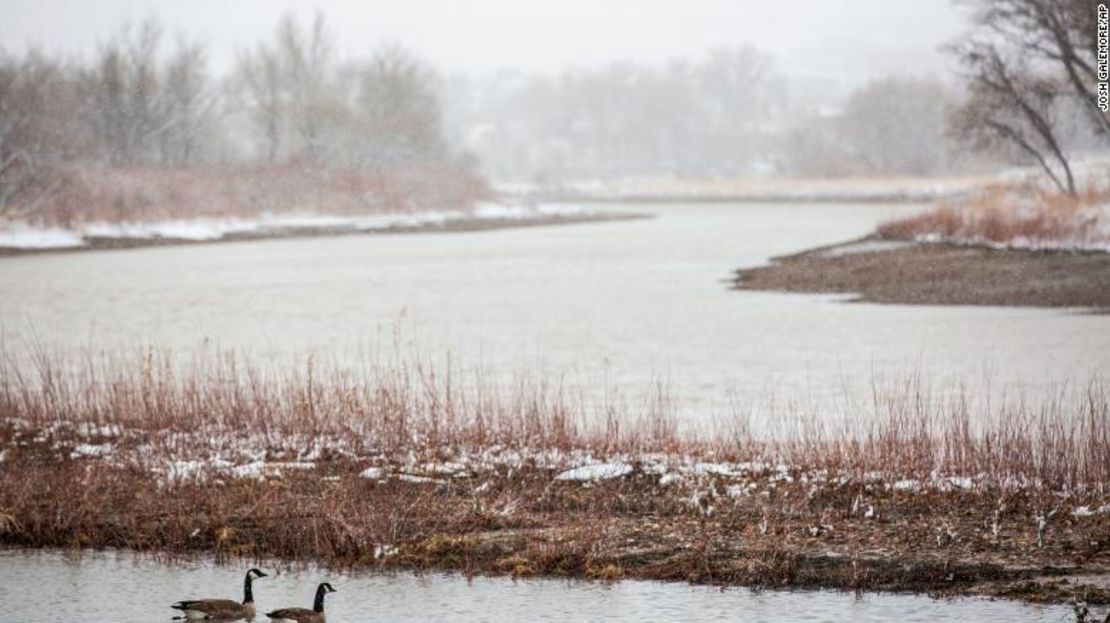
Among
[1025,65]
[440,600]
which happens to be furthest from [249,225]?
[440,600]

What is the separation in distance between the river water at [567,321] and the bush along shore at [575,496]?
290cm

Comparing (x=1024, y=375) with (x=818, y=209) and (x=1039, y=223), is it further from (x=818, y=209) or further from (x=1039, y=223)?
(x=818, y=209)

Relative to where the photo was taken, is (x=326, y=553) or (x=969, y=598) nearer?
(x=969, y=598)

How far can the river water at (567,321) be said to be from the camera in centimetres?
2120

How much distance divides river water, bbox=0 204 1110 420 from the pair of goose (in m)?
8.06

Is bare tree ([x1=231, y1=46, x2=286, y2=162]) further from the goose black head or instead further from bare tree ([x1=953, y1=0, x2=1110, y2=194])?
the goose black head

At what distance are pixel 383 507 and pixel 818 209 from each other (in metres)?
77.5

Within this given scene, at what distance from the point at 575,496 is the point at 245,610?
3748mm

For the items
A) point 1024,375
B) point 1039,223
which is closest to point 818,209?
point 1039,223

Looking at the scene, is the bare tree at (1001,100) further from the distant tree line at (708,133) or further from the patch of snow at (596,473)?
the distant tree line at (708,133)

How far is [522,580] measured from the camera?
1127 centimetres

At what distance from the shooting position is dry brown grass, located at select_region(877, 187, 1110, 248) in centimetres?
3675

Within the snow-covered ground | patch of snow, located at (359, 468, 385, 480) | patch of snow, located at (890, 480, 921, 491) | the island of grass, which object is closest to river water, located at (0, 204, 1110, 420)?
the island of grass

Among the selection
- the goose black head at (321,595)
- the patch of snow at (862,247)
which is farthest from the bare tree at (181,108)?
the goose black head at (321,595)
